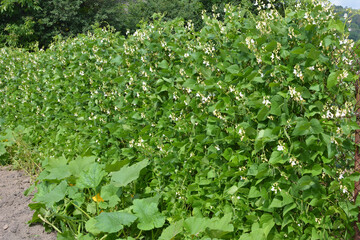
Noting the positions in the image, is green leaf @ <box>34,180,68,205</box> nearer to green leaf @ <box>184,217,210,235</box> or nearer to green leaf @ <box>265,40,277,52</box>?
green leaf @ <box>184,217,210,235</box>

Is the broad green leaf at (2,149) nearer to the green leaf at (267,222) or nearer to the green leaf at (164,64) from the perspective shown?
the green leaf at (164,64)

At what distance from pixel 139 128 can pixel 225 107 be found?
1300 mm

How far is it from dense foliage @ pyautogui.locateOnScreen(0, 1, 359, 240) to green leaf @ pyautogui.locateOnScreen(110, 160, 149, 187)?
0.01 meters

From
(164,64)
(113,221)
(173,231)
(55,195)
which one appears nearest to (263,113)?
(173,231)

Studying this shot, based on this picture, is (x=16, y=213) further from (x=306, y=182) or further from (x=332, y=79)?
(x=332, y=79)

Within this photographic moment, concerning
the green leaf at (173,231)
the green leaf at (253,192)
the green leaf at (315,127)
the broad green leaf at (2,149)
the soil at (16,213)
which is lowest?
the soil at (16,213)

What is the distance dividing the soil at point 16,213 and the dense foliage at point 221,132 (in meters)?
0.15

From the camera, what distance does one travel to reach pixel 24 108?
703 cm

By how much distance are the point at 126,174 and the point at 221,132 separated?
3.52 ft

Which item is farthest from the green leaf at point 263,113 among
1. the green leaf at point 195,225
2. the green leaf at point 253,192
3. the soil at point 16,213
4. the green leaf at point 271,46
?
the soil at point 16,213

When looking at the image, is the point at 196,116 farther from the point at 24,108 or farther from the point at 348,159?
the point at 24,108

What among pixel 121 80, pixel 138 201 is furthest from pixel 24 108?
pixel 138 201

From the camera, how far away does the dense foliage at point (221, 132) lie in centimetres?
225

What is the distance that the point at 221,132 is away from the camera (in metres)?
2.78
